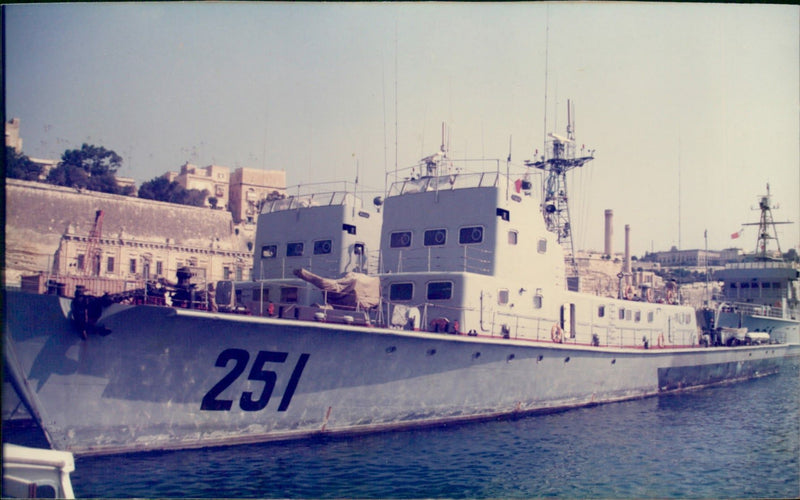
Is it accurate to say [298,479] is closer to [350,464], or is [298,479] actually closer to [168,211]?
[350,464]

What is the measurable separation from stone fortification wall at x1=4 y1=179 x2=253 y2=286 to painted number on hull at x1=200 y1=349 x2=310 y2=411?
22.9 meters

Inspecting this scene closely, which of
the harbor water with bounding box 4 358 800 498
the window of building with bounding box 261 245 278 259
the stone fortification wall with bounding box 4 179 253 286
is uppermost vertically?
the stone fortification wall with bounding box 4 179 253 286

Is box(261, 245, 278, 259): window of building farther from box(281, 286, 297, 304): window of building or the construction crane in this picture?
the construction crane

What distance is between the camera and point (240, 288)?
17.5m

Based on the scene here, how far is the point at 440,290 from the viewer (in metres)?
15.8

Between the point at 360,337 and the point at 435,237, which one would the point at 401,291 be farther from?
the point at 360,337

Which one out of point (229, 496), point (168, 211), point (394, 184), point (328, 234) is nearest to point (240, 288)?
point (328, 234)

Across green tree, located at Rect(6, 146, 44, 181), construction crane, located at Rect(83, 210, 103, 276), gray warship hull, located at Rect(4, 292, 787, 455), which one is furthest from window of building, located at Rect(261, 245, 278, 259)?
construction crane, located at Rect(83, 210, 103, 276)

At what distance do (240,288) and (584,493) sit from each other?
376 inches

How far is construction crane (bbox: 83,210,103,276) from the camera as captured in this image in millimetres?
37438

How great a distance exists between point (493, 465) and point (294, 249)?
27.0ft

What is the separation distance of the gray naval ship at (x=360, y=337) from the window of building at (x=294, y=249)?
68 mm

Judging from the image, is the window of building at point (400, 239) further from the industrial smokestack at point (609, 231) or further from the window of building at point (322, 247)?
the industrial smokestack at point (609, 231)

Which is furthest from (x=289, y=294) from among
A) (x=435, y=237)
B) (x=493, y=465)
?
(x=493, y=465)
